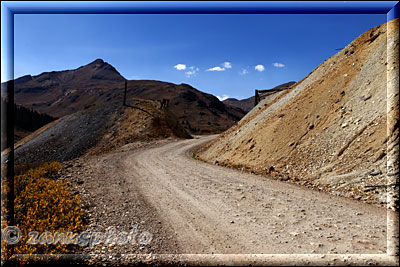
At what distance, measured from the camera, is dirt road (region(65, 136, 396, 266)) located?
480 cm

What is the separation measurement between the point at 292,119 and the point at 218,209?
10976 mm

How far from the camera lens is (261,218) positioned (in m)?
6.39

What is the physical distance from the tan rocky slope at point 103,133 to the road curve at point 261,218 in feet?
65.5

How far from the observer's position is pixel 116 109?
1590 inches

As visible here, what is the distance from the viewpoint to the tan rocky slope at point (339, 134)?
27.9ft

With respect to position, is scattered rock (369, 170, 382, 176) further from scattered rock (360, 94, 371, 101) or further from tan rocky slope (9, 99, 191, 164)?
tan rocky slope (9, 99, 191, 164)

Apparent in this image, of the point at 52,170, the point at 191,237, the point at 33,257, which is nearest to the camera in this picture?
the point at 33,257

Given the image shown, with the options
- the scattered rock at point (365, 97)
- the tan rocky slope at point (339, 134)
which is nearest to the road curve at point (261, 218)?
the tan rocky slope at point (339, 134)

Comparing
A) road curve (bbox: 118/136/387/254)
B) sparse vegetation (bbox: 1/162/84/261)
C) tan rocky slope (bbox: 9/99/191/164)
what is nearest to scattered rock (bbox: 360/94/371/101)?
road curve (bbox: 118/136/387/254)

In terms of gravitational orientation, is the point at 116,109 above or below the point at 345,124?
above

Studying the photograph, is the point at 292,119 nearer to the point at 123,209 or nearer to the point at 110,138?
the point at 123,209

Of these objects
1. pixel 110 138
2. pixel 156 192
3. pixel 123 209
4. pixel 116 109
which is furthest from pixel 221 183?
pixel 116 109

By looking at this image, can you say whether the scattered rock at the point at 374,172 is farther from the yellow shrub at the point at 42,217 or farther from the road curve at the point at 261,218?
the yellow shrub at the point at 42,217

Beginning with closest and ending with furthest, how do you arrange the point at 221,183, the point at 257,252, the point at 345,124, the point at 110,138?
the point at 257,252, the point at 221,183, the point at 345,124, the point at 110,138
